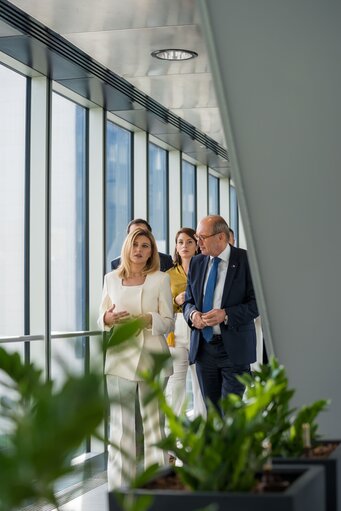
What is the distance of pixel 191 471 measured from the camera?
2055 millimetres

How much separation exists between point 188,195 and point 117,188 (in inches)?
142

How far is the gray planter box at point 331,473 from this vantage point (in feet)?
8.21

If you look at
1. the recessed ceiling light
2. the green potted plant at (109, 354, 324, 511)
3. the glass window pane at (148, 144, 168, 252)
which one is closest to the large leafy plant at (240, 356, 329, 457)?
the green potted plant at (109, 354, 324, 511)

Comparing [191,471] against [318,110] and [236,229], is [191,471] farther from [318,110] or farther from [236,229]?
[236,229]

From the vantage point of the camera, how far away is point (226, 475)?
2113 millimetres

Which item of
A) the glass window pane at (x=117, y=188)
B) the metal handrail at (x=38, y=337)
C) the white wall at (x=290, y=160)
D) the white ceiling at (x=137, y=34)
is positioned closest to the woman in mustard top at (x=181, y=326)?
the metal handrail at (x=38, y=337)

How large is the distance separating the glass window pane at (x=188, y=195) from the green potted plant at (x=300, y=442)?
414 inches

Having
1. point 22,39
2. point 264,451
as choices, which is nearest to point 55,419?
point 264,451

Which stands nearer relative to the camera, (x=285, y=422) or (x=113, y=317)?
(x=285, y=422)

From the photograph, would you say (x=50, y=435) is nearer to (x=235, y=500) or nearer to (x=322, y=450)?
(x=235, y=500)

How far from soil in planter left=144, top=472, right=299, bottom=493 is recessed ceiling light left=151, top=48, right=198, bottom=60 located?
17.6 feet

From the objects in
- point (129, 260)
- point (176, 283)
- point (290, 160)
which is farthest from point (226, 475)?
point (176, 283)

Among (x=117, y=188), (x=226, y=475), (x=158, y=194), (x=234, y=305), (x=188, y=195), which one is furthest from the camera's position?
(x=188, y=195)

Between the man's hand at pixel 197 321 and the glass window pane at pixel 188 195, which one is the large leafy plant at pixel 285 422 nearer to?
the man's hand at pixel 197 321
